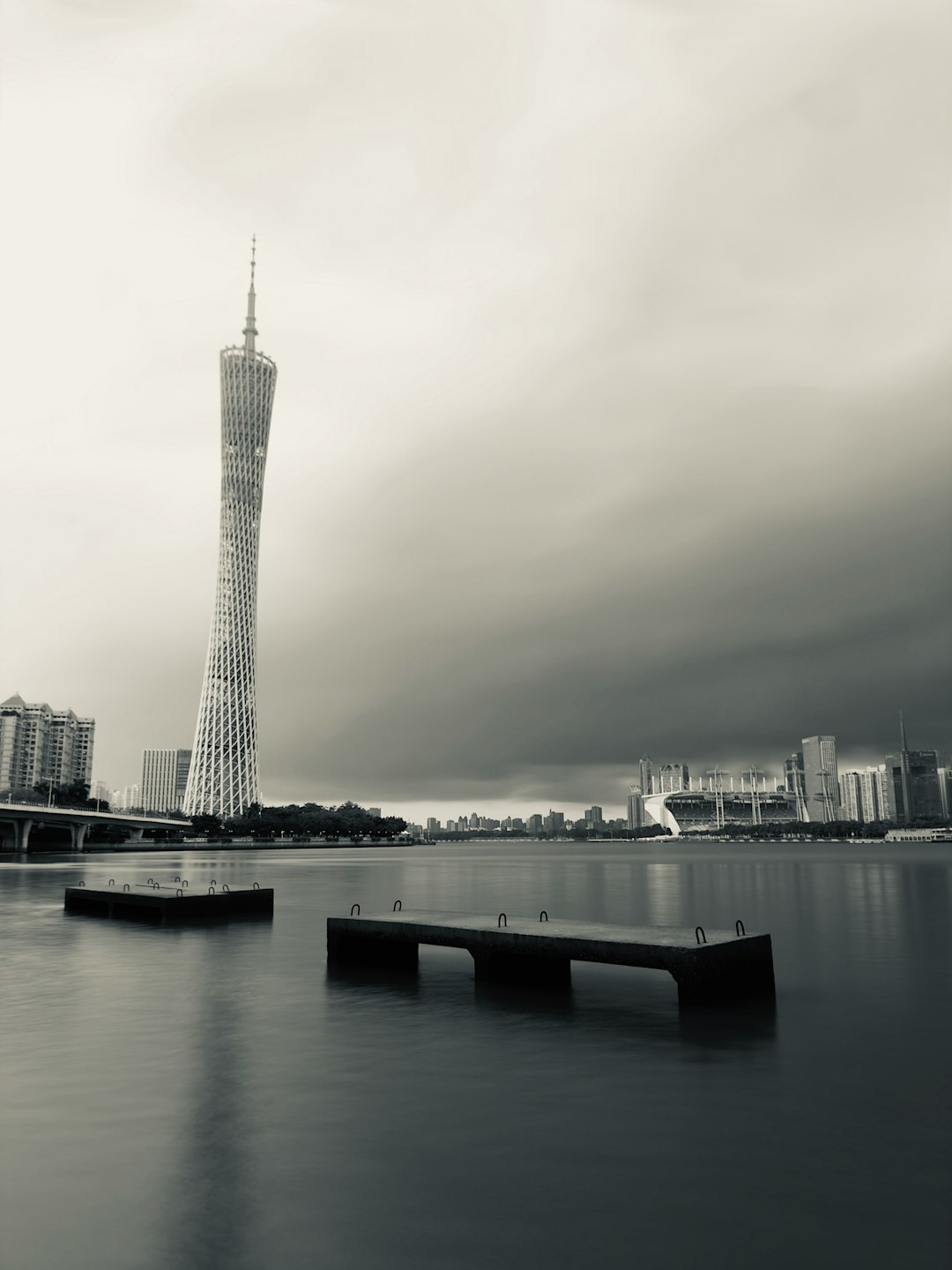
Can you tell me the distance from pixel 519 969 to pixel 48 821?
9848cm

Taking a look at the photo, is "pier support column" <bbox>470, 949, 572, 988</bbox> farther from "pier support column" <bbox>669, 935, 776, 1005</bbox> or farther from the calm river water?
"pier support column" <bbox>669, 935, 776, 1005</bbox>

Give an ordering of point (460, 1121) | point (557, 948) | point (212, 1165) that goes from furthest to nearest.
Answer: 1. point (557, 948)
2. point (460, 1121)
3. point (212, 1165)

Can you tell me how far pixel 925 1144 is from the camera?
8.23 metres

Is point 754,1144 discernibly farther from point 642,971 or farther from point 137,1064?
point 642,971

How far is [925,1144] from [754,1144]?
57.8 inches

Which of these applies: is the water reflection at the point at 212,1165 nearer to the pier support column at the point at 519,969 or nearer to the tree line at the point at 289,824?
the pier support column at the point at 519,969

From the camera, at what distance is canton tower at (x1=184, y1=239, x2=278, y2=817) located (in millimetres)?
119688

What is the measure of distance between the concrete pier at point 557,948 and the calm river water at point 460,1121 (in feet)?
1.94

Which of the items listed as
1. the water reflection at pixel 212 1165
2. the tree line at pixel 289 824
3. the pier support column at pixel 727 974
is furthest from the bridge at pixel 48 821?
the water reflection at pixel 212 1165

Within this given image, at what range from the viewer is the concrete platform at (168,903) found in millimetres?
27469

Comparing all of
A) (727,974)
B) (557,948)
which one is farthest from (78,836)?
(727,974)

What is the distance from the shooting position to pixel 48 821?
4048 inches

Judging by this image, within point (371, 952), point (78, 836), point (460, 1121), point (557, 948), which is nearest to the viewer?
point (460, 1121)

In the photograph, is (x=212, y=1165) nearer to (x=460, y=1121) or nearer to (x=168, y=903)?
(x=460, y=1121)
